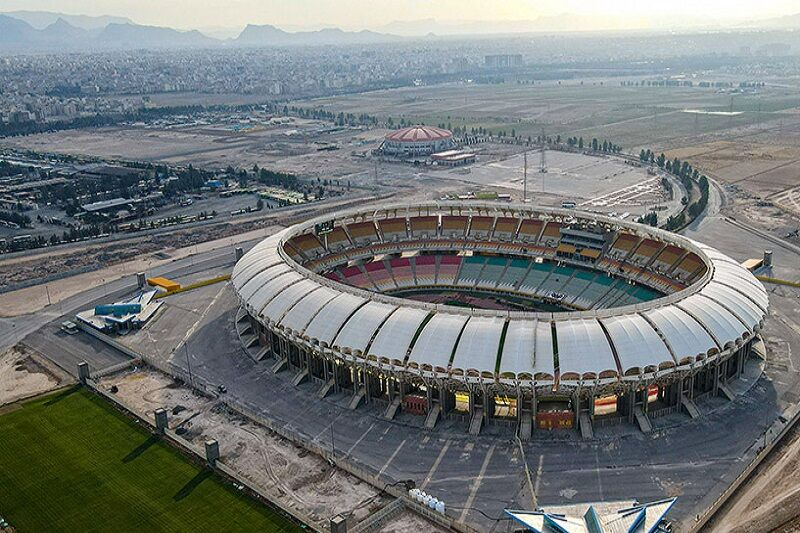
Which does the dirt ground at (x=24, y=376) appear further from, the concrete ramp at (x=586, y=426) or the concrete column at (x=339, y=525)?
the concrete ramp at (x=586, y=426)

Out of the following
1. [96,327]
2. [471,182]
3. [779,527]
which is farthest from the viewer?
[471,182]

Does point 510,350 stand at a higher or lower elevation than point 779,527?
higher

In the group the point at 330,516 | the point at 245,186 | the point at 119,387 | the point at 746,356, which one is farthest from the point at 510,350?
the point at 245,186

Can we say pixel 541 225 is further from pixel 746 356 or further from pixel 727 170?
pixel 727 170

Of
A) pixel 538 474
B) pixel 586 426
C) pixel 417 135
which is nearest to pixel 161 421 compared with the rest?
pixel 538 474

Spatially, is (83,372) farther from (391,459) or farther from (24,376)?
(391,459)

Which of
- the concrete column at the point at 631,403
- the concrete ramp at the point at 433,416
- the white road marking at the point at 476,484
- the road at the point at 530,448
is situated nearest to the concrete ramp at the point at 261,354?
the road at the point at 530,448
